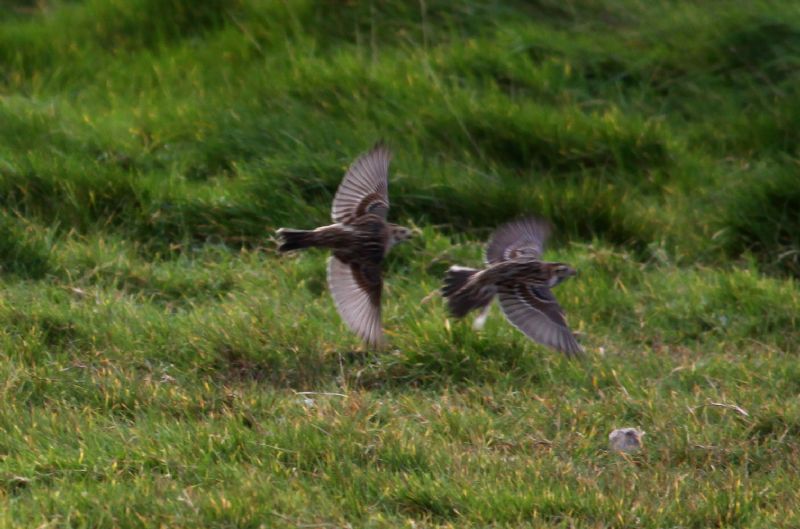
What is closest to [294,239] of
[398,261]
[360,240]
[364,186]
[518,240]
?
[360,240]

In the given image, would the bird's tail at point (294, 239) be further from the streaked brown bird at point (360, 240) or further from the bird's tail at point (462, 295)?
the bird's tail at point (462, 295)

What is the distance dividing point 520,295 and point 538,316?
0.51 feet

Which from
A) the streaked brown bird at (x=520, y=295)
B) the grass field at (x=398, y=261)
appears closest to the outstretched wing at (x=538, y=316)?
the streaked brown bird at (x=520, y=295)

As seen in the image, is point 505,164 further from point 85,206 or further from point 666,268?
point 85,206

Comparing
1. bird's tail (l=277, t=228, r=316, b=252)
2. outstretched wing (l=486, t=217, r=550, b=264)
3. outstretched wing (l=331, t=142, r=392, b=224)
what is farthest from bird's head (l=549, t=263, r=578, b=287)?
bird's tail (l=277, t=228, r=316, b=252)

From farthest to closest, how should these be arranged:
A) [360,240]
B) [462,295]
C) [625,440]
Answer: [360,240] < [462,295] < [625,440]

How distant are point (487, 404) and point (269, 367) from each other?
95cm

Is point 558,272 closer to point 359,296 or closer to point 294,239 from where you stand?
point 359,296

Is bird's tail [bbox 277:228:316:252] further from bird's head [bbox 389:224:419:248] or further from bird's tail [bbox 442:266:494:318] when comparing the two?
bird's tail [bbox 442:266:494:318]

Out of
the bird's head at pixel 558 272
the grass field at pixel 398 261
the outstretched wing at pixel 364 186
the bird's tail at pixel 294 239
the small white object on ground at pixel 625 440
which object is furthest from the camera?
the outstretched wing at pixel 364 186

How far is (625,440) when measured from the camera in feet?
17.8

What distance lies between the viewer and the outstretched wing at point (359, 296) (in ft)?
19.4

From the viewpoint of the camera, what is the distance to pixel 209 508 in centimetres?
456

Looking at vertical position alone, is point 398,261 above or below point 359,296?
below
